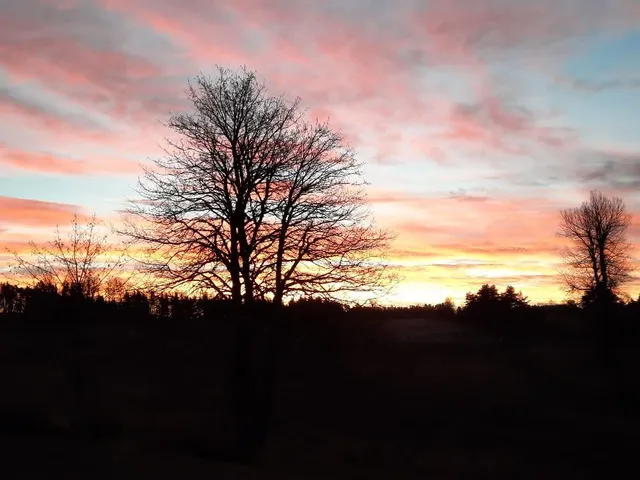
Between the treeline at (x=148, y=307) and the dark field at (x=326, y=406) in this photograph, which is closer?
the dark field at (x=326, y=406)

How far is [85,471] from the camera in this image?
12.7 metres

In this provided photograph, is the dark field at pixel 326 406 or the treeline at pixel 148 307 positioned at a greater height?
the treeline at pixel 148 307

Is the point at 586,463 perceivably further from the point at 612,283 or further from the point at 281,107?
the point at 612,283

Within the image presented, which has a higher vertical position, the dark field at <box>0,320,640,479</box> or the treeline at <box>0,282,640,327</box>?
the treeline at <box>0,282,640,327</box>

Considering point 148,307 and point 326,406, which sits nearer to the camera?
point 148,307

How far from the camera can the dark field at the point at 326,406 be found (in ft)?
58.8

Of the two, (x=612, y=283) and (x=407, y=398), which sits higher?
(x=612, y=283)

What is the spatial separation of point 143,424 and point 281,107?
15050mm

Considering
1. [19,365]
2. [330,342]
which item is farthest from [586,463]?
[19,365]

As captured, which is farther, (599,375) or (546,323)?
(546,323)

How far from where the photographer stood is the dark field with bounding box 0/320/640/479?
1792 cm

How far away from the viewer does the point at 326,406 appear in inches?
1395

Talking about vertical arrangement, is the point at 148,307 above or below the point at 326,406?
above

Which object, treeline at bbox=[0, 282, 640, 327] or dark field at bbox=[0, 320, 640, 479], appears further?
treeline at bbox=[0, 282, 640, 327]
